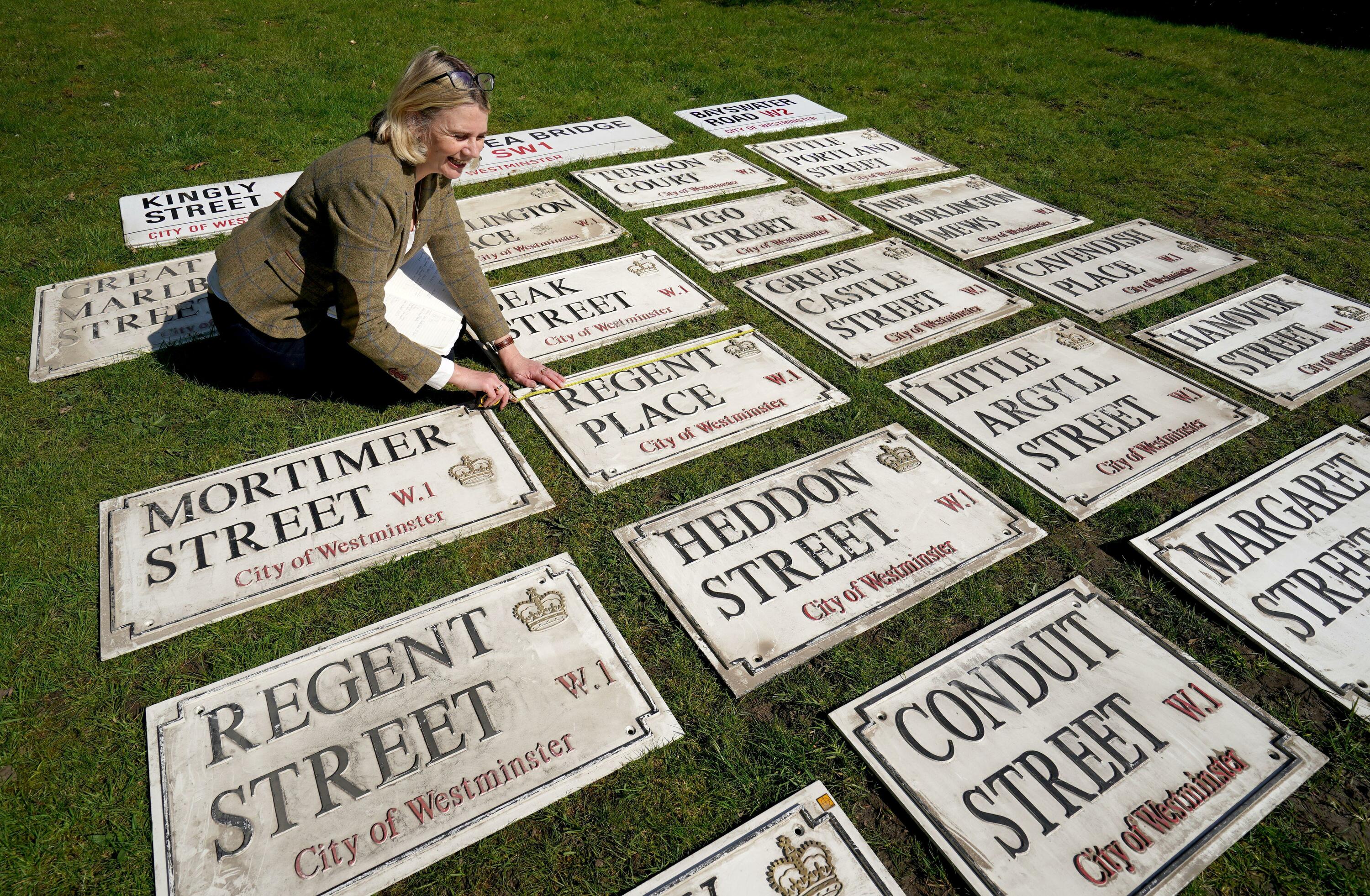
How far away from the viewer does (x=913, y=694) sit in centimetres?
285

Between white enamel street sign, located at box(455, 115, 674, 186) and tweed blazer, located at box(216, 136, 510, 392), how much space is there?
10.0 ft

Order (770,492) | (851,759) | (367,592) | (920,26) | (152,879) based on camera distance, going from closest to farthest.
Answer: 1. (152,879)
2. (851,759)
3. (367,592)
4. (770,492)
5. (920,26)

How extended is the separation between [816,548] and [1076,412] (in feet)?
6.61

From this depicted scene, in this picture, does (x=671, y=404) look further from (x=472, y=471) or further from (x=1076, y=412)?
(x=1076, y=412)

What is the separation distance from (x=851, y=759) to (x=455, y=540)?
197cm

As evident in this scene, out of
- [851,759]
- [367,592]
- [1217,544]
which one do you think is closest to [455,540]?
[367,592]

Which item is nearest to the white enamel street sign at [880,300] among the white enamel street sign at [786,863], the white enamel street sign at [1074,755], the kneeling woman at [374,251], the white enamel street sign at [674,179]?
the white enamel street sign at [674,179]

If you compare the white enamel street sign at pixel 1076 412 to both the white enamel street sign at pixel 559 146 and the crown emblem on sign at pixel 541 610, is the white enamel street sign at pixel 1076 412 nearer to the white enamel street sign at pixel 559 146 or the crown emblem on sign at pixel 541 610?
the crown emblem on sign at pixel 541 610

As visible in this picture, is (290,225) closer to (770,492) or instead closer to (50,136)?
(770,492)

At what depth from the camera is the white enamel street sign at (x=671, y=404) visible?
384 centimetres

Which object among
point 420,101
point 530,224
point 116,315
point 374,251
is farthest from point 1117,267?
point 116,315

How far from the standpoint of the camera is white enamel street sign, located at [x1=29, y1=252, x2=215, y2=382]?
4340mm

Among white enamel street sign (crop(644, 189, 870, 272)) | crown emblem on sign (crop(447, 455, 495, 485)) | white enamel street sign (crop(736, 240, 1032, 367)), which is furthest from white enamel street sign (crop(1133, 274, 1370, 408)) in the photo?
crown emblem on sign (crop(447, 455, 495, 485))

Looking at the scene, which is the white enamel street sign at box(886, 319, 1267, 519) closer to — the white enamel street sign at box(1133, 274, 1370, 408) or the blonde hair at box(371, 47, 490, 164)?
the white enamel street sign at box(1133, 274, 1370, 408)
